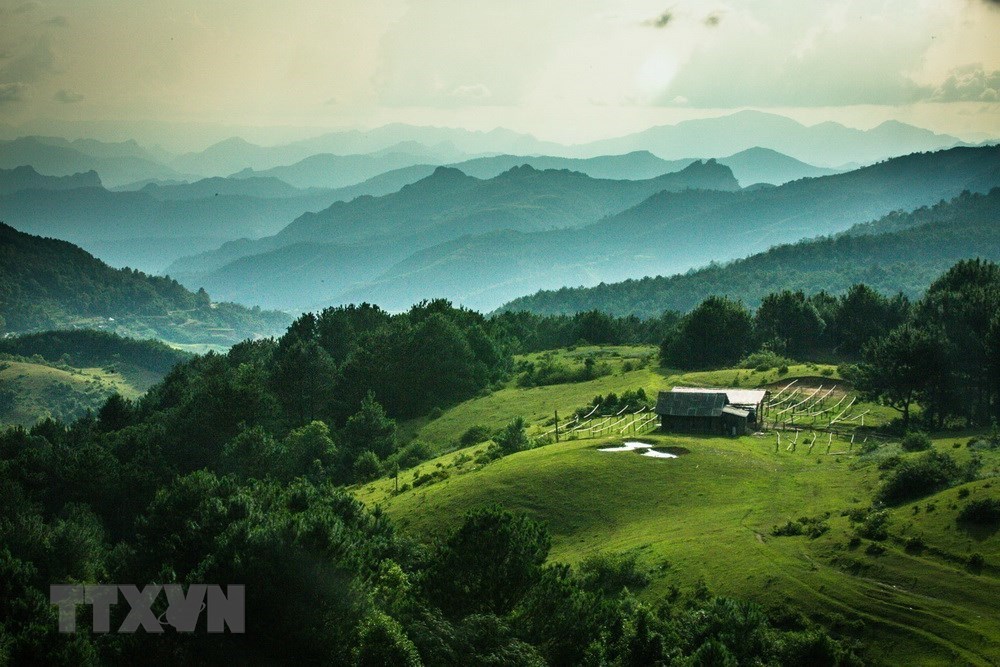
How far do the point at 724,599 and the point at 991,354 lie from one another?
4633 centimetres

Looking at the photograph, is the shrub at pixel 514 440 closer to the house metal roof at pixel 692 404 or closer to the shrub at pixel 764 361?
the house metal roof at pixel 692 404

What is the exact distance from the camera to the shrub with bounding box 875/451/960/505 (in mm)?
41000

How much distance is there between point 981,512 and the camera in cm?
3531

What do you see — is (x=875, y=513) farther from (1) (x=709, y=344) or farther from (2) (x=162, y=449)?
(2) (x=162, y=449)

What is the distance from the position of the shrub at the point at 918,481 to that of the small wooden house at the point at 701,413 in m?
18.8

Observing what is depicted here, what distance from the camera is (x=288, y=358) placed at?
340 feet

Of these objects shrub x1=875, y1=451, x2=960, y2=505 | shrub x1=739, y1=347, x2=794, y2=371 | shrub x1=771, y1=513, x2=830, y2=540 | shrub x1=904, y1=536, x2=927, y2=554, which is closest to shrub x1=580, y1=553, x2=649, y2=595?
shrub x1=771, y1=513, x2=830, y2=540

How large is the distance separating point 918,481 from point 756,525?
7.78 m

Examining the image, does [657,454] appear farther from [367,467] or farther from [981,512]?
[367,467]

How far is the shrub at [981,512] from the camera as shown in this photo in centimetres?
3491

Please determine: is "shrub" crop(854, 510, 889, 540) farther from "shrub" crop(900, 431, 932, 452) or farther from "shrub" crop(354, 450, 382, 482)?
"shrub" crop(354, 450, 382, 482)

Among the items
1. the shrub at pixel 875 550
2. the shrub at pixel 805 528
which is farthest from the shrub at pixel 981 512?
the shrub at pixel 805 528

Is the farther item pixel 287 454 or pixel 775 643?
pixel 287 454

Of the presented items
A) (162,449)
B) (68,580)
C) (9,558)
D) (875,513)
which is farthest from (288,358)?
(875,513)
